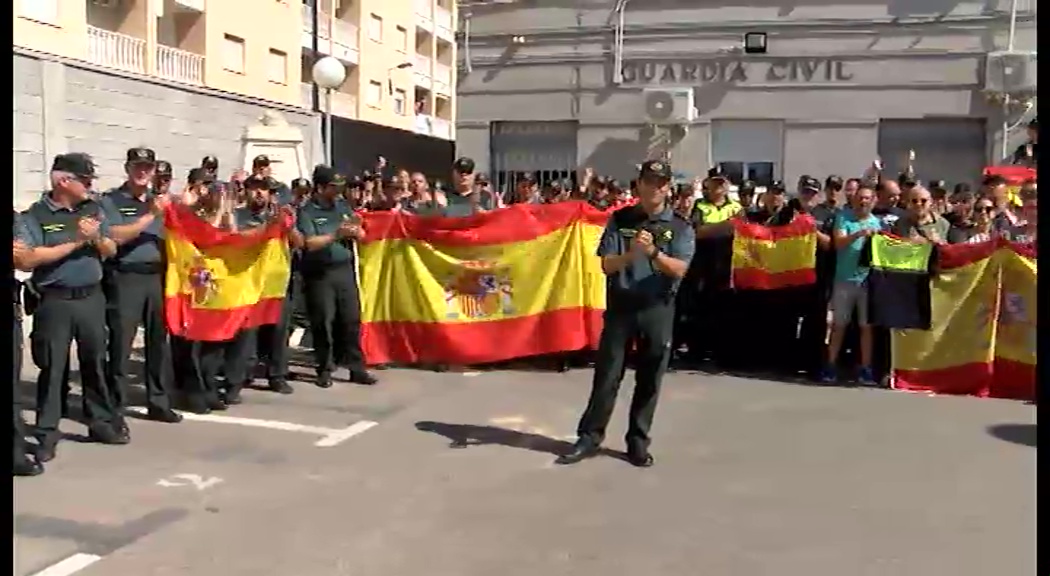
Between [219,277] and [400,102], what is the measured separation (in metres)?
37.1

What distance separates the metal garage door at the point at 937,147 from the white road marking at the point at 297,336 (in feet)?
52.0

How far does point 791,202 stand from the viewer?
32.3ft

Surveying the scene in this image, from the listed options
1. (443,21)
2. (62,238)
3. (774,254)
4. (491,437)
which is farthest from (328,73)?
(443,21)

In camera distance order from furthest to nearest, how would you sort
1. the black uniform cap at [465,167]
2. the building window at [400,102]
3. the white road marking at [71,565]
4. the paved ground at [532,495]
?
1. the building window at [400,102]
2. the black uniform cap at [465,167]
3. the paved ground at [532,495]
4. the white road marking at [71,565]

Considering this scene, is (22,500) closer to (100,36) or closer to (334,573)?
(334,573)

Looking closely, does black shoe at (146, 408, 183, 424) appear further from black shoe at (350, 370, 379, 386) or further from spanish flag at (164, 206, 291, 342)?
black shoe at (350, 370, 379, 386)

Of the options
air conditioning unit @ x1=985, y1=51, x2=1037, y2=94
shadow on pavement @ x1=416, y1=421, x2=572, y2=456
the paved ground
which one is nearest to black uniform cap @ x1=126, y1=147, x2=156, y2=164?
the paved ground

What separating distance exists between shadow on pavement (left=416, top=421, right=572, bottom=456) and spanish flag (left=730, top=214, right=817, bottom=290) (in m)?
3.32

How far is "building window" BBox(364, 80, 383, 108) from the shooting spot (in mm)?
41031

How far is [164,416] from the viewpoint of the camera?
748 cm

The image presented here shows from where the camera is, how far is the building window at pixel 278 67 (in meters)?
32.0

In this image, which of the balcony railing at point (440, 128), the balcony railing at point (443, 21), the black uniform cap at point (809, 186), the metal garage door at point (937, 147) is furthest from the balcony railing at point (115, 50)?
the balcony railing at point (443, 21)

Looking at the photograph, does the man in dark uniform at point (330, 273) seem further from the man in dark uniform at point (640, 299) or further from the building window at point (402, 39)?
the building window at point (402, 39)

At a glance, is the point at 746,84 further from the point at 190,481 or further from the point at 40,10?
the point at 190,481
